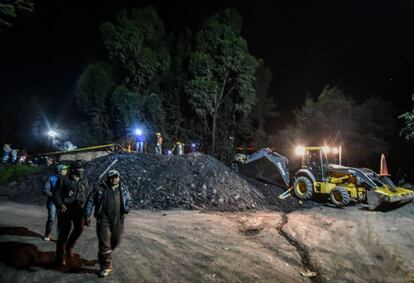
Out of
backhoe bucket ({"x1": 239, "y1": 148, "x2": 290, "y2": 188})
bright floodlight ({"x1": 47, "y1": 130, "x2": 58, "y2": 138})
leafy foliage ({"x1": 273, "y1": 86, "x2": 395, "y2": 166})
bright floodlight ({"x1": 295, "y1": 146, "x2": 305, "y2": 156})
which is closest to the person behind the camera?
bright floodlight ({"x1": 295, "y1": 146, "x2": 305, "y2": 156})

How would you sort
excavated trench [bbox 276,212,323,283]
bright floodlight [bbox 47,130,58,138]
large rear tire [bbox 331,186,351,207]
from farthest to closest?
bright floodlight [bbox 47,130,58,138]
large rear tire [bbox 331,186,351,207]
excavated trench [bbox 276,212,323,283]

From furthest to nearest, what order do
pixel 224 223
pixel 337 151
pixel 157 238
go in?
pixel 337 151 < pixel 224 223 < pixel 157 238

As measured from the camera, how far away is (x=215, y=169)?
50.4 feet

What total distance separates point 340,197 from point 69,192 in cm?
1101

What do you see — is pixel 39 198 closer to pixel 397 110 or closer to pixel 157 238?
pixel 157 238

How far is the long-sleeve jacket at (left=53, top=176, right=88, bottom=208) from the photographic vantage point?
18.7 ft

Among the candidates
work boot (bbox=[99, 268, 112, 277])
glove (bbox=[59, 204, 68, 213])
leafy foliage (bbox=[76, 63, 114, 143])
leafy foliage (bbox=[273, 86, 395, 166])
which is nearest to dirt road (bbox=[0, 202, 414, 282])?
work boot (bbox=[99, 268, 112, 277])

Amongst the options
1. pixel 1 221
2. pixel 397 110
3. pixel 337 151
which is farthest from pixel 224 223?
pixel 397 110

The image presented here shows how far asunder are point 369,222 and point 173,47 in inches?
999

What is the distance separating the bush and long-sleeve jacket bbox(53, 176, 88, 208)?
13.3 metres

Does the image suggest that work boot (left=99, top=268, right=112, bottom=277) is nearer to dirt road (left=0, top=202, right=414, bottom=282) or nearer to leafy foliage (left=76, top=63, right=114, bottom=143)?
dirt road (left=0, top=202, right=414, bottom=282)

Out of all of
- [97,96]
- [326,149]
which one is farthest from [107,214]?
[97,96]

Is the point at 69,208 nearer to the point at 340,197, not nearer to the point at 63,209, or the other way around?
the point at 63,209

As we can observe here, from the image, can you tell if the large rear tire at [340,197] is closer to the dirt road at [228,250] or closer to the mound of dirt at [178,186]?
the mound of dirt at [178,186]
